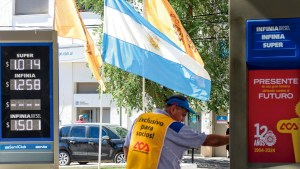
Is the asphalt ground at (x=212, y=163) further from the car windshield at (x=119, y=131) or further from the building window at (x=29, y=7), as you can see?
the building window at (x=29, y=7)

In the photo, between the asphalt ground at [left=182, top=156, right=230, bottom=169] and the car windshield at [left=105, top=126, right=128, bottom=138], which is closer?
the car windshield at [left=105, top=126, right=128, bottom=138]

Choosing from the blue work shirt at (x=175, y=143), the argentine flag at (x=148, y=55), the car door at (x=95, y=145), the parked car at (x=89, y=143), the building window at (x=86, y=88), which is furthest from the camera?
the building window at (x=86, y=88)

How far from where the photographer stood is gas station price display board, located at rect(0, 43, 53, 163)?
9.38 m

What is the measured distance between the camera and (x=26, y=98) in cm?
951

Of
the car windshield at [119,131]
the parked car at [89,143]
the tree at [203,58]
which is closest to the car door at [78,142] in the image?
the parked car at [89,143]

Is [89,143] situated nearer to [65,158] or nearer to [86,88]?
[65,158]

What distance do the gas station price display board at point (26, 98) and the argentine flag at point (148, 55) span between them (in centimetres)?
379

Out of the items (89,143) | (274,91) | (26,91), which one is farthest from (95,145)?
(274,91)

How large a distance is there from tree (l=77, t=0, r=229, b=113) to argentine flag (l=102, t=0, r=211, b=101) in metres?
9.42

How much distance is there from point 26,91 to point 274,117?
446 centimetres

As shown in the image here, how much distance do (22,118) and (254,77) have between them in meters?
4.30

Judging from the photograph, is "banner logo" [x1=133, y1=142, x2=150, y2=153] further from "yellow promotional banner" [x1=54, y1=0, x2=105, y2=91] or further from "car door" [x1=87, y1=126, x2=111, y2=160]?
"car door" [x1=87, y1=126, x2=111, y2=160]

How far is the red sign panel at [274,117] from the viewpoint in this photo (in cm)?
590

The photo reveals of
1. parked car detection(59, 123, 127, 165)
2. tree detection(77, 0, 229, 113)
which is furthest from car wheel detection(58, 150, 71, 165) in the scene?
tree detection(77, 0, 229, 113)
